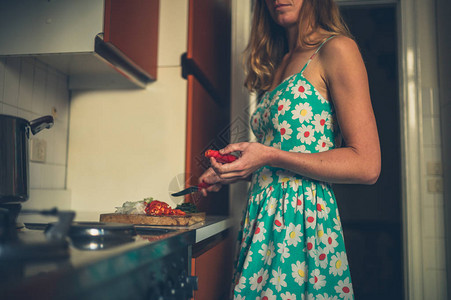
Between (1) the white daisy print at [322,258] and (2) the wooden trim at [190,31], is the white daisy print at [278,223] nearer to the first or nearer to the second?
(1) the white daisy print at [322,258]

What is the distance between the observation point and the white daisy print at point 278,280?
0.84 metres

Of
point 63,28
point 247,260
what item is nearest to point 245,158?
point 247,260

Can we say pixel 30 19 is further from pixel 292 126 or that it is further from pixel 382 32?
pixel 382 32

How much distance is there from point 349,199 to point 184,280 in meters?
3.16

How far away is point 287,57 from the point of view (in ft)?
3.94

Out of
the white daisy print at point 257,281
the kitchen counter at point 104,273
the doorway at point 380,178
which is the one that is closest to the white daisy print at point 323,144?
the white daisy print at point 257,281

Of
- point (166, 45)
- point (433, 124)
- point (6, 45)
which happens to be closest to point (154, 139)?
point (166, 45)

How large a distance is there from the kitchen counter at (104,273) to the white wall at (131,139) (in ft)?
2.43

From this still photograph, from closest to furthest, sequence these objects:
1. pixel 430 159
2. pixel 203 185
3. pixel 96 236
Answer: pixel 96 236
pixel 203 185
pixel 430 159

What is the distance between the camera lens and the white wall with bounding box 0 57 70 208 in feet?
3.83

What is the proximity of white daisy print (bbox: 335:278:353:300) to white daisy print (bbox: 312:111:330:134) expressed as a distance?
14.3 inches

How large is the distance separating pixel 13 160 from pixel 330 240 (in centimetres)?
77

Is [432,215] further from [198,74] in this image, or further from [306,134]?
[198,74]

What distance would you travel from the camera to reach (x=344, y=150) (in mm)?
861
